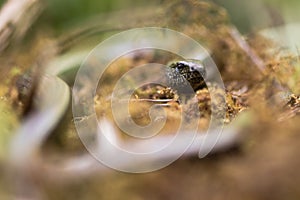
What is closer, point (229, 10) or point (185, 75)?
point (185, 75)

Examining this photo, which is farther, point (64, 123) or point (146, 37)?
point (146, 37)

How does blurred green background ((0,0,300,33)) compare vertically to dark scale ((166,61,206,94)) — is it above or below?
above

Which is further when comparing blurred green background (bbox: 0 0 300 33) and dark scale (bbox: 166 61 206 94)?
blurred green background (bbox: 0 0 300 33)

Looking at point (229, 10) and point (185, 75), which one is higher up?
point (229, 10)

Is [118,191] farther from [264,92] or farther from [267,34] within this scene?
[267,34]

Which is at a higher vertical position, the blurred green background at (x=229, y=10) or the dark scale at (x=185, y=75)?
the blurred green background at (x=229, y=10)

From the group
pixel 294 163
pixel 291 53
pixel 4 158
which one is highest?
pixel 291 53

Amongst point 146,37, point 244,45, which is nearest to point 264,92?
point 244,45

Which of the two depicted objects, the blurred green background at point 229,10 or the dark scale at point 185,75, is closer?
the dark scale at point 185,75
